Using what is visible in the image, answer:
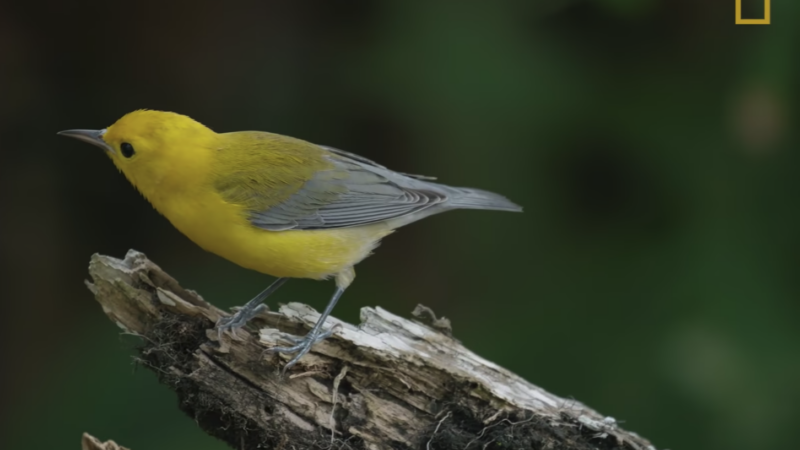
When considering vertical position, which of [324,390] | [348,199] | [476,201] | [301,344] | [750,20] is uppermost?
[750,20]

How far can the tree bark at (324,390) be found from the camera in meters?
3.39

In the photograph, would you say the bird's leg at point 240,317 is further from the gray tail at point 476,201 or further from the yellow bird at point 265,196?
the gray tail at point 476,201

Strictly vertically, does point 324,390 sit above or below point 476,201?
below

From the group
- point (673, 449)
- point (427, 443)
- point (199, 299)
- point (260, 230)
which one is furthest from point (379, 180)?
point (673, 449)

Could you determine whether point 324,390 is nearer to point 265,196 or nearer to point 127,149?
point 265,196

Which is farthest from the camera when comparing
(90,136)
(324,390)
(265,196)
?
(265,196)

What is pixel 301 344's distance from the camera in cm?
352

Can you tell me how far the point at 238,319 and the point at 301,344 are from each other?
12.6 inches

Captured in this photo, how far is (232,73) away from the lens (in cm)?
524

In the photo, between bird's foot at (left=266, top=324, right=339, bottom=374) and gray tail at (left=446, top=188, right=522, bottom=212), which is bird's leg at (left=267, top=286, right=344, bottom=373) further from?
gray tail at (left=446, top=188, right=522, bottom=212)

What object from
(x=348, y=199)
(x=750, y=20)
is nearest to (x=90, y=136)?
(x=348, y=199)

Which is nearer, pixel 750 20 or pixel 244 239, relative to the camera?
pixel 244 239

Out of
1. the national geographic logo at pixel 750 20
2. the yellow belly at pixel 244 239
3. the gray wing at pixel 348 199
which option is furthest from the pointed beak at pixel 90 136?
the national geographic logo at pixel 750 20

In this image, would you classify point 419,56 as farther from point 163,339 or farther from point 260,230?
point 163,339
